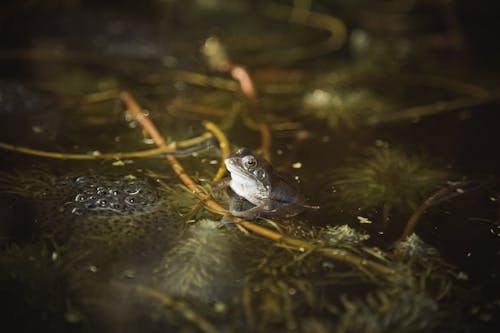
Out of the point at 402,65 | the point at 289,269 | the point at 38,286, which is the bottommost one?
the point at 38,286

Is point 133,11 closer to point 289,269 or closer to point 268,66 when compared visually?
point 268,66

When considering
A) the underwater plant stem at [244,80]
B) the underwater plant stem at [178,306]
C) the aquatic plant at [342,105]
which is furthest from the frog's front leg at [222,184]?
the underwater plant stem at [244,80]

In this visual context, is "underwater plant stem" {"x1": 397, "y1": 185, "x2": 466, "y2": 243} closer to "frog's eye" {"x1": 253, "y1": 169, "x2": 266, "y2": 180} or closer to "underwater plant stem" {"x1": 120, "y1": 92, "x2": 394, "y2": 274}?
"underwater plant stem" {"x1": 120, "y1": 92, "x2": 394, "y2": 274}

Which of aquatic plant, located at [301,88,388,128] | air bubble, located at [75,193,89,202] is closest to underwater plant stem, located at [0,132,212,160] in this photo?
air bubble, located at [75,193,89,202]

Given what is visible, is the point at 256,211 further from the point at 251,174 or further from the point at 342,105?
the point at 342,105

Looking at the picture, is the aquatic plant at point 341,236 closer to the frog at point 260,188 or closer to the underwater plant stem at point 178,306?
the frog at point 260,188

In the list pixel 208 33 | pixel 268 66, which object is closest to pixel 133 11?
pixel 208 33
